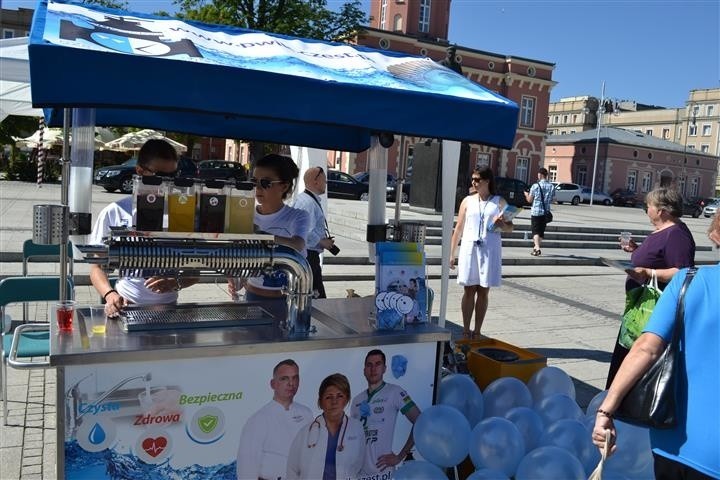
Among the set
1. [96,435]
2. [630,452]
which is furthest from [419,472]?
[96,435]

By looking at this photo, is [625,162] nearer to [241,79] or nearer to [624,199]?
[624,199]

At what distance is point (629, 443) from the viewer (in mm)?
2727

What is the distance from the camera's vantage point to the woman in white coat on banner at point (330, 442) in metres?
2.63

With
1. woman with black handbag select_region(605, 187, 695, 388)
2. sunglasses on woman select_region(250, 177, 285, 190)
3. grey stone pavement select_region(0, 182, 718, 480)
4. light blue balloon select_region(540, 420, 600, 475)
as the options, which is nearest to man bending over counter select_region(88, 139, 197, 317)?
sunglasses on woman select_region(250, 177, 285, 190)

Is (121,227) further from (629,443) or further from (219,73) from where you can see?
(629,443)

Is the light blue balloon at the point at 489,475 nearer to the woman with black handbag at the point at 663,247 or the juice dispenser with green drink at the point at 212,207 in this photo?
the juice dispenser with green drink at the point at 212,207

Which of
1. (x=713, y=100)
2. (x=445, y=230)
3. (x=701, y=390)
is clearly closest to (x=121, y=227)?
(x=701, y=390)

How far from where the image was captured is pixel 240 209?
273 centimetres

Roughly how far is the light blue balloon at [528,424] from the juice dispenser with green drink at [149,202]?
1.85 meters

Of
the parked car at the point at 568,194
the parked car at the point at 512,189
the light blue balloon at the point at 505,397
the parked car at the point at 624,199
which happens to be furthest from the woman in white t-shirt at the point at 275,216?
the parked car at the point at 624,199

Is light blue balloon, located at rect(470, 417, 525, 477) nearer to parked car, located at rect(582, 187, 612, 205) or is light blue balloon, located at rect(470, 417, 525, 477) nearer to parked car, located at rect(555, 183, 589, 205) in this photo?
parked car, located at rect(555, 183, 589, 205)

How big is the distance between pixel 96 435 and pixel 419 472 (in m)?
1.34

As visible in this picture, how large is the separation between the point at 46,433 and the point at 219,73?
2728 millimetres

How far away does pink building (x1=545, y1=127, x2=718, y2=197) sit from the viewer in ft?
165
